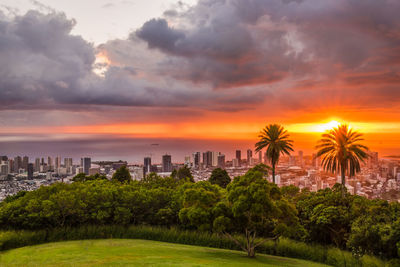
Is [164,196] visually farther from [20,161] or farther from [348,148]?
[20,161]

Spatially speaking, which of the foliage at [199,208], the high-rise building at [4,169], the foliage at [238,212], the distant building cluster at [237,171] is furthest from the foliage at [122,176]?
the high-rise building at [4,169]

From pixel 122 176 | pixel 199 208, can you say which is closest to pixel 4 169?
pixel 122 176

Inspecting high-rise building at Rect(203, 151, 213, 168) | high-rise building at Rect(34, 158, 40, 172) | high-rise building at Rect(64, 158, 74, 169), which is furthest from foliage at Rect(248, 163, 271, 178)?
high-rise building at Rect(34, 158, 40, 172)

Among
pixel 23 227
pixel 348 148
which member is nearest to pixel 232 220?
pixel 348 148

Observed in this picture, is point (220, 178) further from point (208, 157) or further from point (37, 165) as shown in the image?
point (37, 165)

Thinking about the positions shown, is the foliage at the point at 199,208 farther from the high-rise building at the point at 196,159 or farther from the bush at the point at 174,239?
the high-rise building at the point at 196,159
